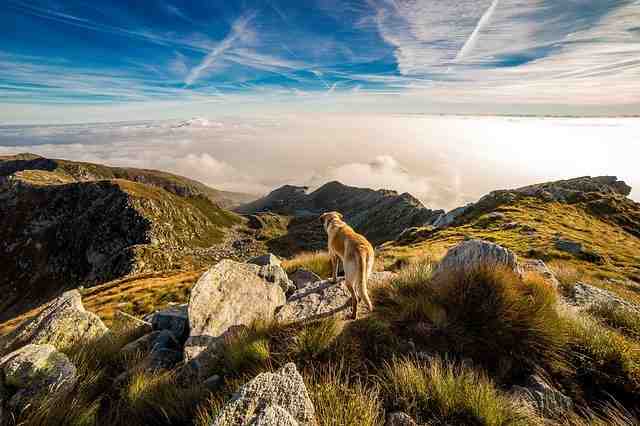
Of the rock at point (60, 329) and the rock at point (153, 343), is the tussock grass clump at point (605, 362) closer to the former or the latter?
the rock at point (153, 343)

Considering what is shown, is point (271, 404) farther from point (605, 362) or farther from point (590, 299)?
point (590, 299)

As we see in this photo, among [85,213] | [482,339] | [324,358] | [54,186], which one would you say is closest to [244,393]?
[324,358]

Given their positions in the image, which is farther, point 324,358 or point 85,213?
point 85,213

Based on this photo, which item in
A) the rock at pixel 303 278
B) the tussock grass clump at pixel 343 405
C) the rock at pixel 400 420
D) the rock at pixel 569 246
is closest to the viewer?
the tussock grass clump at pixel 343 405

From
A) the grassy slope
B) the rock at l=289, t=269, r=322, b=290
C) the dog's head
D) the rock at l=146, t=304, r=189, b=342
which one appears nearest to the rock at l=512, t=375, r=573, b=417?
the dog's head

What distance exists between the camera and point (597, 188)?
102 meters

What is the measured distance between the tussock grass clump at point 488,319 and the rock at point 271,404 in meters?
3.04

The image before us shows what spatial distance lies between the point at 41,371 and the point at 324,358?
452 cm

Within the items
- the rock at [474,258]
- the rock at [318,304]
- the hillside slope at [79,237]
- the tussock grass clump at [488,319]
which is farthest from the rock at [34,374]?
the hillside slope at [79,237]

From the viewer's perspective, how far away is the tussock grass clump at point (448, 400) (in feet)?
12.2

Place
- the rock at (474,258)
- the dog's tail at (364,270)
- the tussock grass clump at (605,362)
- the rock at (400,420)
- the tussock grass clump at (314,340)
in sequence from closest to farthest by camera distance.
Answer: the rock at (400,420)
the tussock grass clump at (605,362)
the tussock grass clump at (314,340)
the dog's tail at (364,270)
the rock at (474,258)

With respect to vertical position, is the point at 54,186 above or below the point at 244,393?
below

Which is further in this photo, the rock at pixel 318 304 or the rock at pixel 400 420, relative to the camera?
the rock at pixel 318 304

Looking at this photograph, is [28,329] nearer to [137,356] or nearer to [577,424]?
[137,356]
